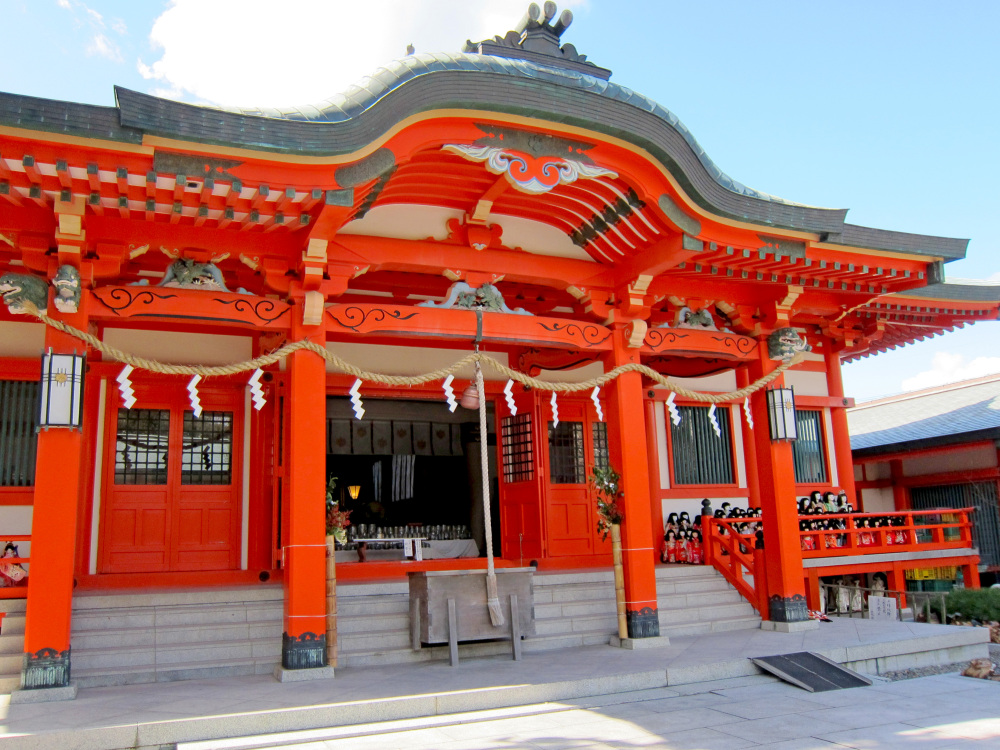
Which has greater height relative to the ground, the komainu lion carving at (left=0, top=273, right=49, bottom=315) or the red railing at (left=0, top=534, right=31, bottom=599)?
the komainu lion carving at (left=0, top=273, right=49, bottom=315)

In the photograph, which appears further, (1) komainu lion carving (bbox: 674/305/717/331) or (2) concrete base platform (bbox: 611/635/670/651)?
(1) komainu lion carving (bbox: 674/305/717/331)

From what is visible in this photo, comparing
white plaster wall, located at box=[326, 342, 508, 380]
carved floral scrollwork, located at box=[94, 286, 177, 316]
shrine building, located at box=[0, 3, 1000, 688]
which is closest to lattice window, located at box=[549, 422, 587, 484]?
shrine building, located at box=[0, 3, 1000, 688]

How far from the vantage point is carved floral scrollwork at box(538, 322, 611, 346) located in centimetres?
838

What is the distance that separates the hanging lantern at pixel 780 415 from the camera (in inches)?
361

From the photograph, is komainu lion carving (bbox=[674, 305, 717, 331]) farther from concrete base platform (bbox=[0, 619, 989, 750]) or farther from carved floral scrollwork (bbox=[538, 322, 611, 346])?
concrete base platform (bbox=[0, 619, 989, 750])

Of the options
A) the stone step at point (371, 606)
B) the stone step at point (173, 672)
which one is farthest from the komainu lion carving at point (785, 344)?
the stone step at point (173, 672)

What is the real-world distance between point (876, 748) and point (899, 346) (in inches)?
376

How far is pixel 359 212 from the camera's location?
7.50m

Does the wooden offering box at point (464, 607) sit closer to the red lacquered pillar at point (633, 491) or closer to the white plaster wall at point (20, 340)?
the red lacquered pillar at point (633, 491)

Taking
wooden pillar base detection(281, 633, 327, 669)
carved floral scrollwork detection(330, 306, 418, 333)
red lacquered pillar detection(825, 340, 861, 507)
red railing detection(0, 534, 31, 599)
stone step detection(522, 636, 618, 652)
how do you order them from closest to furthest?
wooden pillar base detection(281, 633, 327, 669)
red railing detection(0, 534, 31, 599)
carved floral scrollwork detection(330, 306, 418, 333)
stone step detection(522, 636, 618, 652)
red lacquered pillar detection(825, 340, 861, 507)

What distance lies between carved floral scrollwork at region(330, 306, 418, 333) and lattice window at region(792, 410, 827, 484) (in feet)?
23.3

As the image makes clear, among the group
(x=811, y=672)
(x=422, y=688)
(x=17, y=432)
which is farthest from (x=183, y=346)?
(x=811, y=672)

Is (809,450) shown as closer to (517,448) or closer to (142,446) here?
(517,448)

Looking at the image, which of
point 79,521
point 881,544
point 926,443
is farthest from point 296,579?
point 926,443
